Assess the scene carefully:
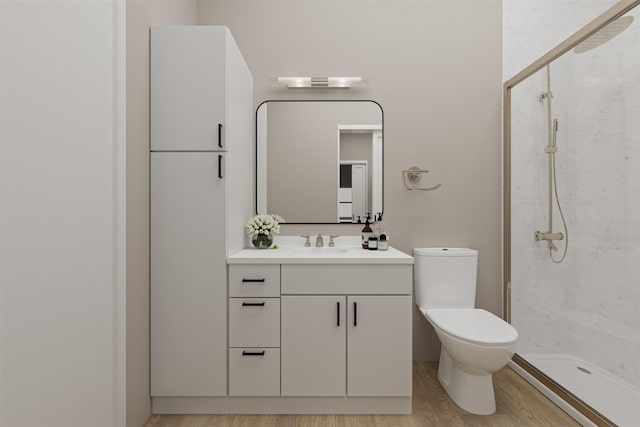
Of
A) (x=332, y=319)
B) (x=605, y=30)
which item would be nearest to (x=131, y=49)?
(x=332, y=319)

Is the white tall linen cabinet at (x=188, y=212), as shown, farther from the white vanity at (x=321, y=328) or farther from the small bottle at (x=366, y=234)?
the small bottle at (x=366, y=234)

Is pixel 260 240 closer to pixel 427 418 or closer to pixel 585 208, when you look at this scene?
pixel 427 418

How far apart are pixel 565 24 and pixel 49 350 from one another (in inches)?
133

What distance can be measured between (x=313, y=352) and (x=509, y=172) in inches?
69.0

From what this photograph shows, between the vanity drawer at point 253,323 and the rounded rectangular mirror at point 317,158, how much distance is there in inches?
31.2

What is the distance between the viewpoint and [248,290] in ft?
5.88

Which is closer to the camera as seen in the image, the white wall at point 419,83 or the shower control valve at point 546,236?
the shower control valve at point 546,236

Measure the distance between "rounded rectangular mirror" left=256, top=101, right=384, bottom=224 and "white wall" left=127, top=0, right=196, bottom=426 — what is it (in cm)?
86

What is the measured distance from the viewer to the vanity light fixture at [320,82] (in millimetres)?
2342

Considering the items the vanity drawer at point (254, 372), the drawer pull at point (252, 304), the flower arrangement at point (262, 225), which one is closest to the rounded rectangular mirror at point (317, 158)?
the flower arrangement at point (262, 225)

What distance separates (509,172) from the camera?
237 cm

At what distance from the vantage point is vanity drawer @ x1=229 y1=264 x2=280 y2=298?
1.79 metres

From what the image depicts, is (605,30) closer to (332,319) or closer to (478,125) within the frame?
(478,125)

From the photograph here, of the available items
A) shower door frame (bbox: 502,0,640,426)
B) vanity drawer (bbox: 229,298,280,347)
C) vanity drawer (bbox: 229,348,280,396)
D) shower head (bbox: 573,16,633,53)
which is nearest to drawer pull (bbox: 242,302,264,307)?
vanity drawer (bbox: 229,298,280,347)
